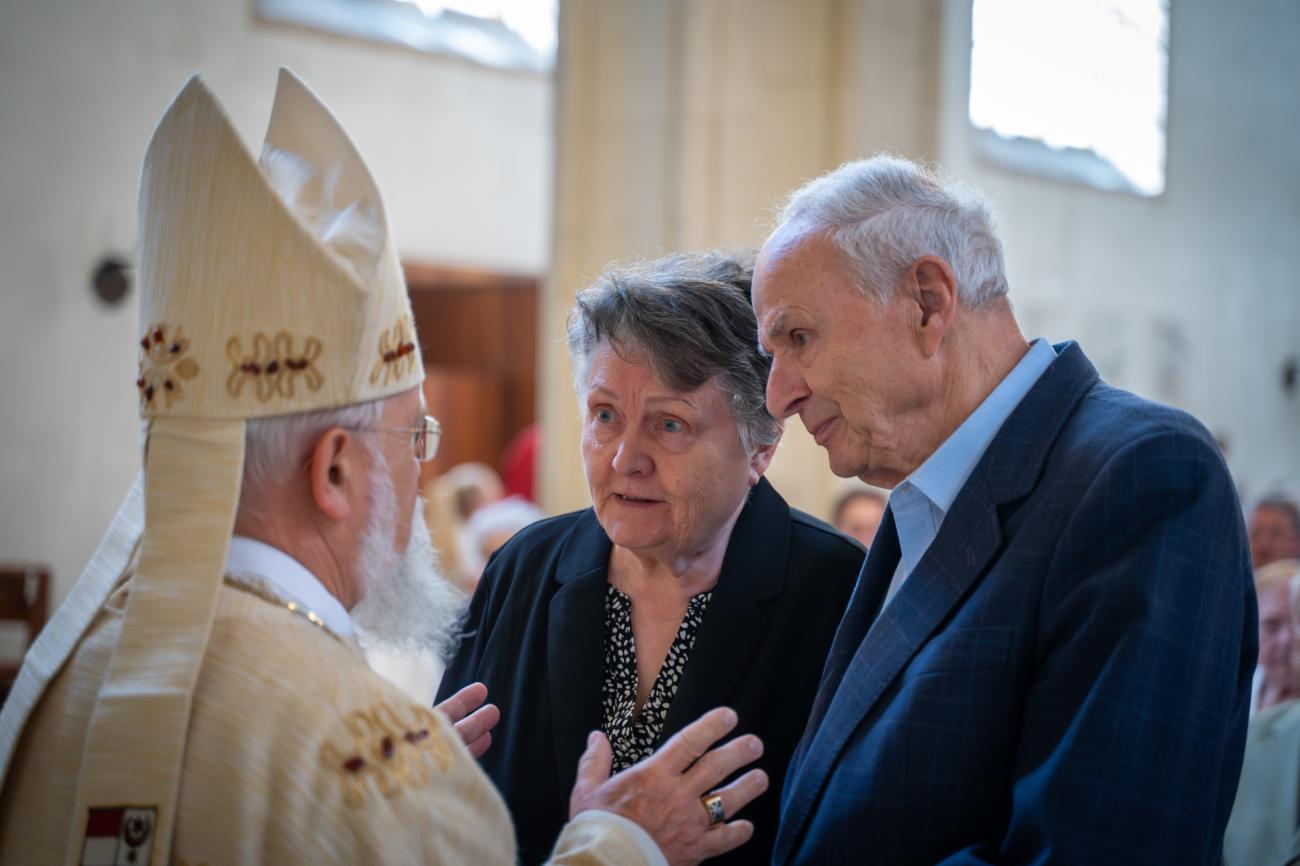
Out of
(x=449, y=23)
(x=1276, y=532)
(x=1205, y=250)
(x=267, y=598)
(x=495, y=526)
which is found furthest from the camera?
(x=1205, y=250)

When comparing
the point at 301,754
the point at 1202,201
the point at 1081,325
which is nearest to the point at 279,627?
the point at 301,754

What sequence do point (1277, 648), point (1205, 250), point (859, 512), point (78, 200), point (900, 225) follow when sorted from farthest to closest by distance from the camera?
point (1205, 250) → point (78, 200) → point (859, 512) → point (1277, 648) → point (900, 225)

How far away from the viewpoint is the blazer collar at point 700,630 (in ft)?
7.86

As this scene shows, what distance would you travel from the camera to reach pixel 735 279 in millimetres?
2566

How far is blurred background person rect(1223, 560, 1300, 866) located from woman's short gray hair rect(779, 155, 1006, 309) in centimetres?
185

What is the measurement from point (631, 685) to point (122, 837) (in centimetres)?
107

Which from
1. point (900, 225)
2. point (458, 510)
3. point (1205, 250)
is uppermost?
point (1205, 250)

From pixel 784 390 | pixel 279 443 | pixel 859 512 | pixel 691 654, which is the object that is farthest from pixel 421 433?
pixel 859 512

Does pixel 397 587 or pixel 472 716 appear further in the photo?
pixel 472 716

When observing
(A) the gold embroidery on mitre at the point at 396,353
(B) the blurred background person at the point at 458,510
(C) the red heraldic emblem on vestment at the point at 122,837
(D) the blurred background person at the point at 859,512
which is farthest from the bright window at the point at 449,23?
(C) the red heraldic emblem on vestment at the point at 122,837

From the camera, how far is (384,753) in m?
1.66

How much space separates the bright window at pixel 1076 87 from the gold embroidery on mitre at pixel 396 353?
10455 millimetres

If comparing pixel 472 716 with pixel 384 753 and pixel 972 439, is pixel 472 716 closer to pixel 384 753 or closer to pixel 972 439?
pixel 384 753

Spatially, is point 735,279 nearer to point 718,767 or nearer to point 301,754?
point 718,767
